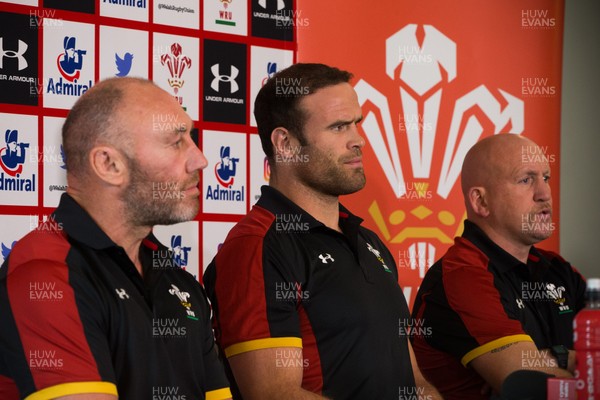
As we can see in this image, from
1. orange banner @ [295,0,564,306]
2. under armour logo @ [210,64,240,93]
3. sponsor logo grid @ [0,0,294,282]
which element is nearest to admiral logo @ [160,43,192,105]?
sponsor logo grid @ [0,0,294,282]

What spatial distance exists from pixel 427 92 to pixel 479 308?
116 centimetres

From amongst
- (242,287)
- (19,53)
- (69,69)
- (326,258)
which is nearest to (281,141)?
(326,258)

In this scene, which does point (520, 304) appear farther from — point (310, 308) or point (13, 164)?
point (13, 164)

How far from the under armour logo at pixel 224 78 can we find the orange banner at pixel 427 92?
0.28 m

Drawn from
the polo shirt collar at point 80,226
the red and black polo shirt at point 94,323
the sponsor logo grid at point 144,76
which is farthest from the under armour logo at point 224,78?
the polo shirt collar at point 80,226

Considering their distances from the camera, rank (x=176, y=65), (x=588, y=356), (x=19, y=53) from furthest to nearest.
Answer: (x=176, y=65), (x=19, y=53), (x=588, y=356)

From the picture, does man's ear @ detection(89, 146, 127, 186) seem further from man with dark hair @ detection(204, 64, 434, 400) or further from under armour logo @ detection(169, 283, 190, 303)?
man with dark hair @ detection(204, 64, 434, 400)

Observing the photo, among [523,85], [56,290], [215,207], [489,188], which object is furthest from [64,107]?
[523,85]

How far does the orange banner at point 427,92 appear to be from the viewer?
3.15 metres

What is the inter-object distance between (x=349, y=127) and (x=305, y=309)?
550mm

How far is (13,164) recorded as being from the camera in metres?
2.42

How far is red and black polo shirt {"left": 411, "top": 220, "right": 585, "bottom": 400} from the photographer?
238 centimetres

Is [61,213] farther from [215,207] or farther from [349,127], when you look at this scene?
[215,207]

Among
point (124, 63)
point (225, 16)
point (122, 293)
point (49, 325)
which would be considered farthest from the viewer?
point (225, 16)
